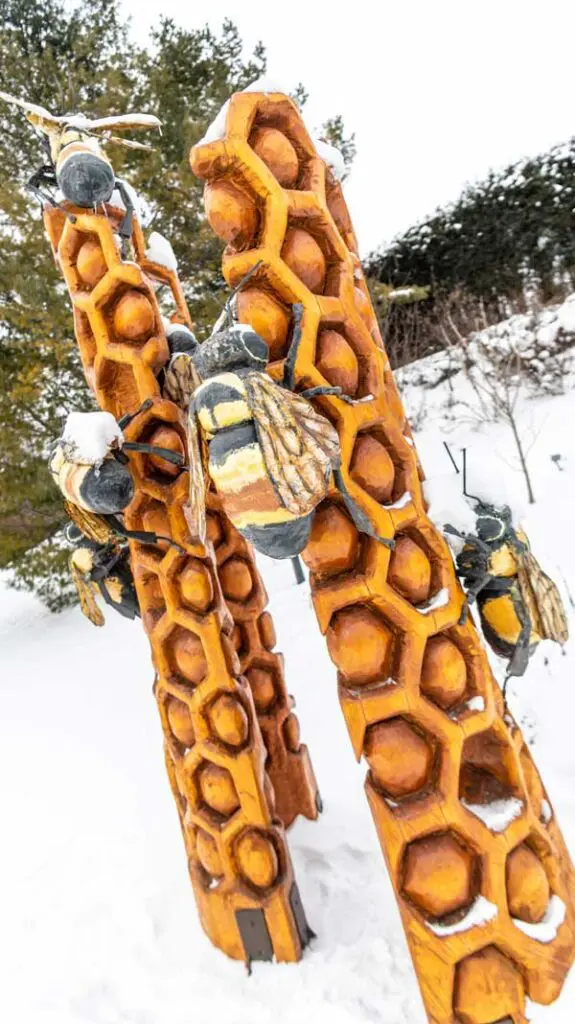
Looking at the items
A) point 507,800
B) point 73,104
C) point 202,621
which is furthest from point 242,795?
point 73,104

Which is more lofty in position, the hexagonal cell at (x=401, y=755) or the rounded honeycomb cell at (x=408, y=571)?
the rounded honeycomb cell at (x=408, y=571)

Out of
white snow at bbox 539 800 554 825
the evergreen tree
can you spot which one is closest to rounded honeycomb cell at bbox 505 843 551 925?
white snow at bbox 539 800 554 825

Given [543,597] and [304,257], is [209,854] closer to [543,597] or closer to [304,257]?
[543,597]

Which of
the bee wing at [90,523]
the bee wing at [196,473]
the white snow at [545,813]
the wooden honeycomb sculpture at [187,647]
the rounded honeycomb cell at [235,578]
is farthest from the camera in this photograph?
the rounded honeycomb cell at [235,578]

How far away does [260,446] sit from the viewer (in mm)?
1004

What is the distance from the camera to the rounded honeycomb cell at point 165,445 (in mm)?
1701

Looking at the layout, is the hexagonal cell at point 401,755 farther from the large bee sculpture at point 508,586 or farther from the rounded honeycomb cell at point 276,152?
the rounded honeycomb cell at point 276,152

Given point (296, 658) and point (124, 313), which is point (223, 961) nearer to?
point (124, 313)

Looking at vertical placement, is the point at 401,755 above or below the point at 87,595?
below

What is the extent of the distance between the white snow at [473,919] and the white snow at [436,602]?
0.56 m

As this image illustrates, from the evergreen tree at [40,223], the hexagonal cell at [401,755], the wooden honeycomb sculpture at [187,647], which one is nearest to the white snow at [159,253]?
the wooden honeycomb sculpture at [187,647]

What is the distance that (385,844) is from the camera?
1.27 metres

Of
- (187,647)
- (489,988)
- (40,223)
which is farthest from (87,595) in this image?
(40,223)

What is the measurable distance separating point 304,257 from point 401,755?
1.00 metres
